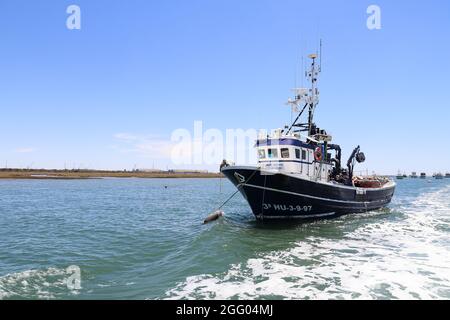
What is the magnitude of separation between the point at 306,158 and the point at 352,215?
681 centimetres

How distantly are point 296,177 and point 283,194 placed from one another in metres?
1.38

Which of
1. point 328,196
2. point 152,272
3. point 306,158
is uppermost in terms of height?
point 306,158

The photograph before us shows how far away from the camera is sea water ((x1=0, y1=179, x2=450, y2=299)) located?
33.1 ft

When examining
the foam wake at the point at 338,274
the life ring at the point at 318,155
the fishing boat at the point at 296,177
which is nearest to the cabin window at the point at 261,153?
the fishing boat at the point at 296,177

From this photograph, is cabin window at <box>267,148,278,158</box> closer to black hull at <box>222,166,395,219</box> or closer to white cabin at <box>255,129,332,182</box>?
white cabin at <box>255,129,332,182</box>

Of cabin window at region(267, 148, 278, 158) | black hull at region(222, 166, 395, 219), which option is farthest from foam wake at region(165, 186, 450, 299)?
cabin window at region(267, 148, 278, 158)

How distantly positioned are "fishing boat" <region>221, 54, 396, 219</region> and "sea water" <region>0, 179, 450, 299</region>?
1173 millimetres
